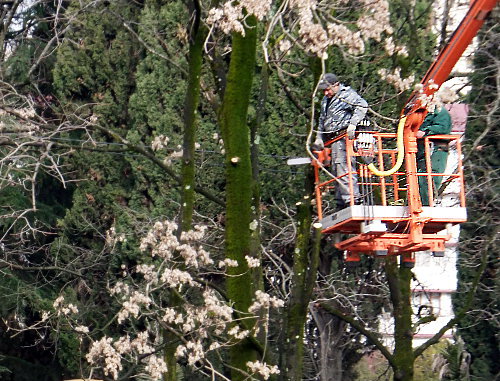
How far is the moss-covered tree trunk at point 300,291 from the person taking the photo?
12.2 m

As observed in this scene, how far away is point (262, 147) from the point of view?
18297 millimetres

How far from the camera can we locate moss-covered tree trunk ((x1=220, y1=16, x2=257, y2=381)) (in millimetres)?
12367

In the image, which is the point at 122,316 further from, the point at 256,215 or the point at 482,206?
the point at 482,206

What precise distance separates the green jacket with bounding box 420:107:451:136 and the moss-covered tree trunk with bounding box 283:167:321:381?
150 cm

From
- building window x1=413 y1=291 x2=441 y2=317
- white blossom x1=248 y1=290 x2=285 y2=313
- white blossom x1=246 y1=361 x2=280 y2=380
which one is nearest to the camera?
white blossom x1=246 y1=361 x2=280 y2=380

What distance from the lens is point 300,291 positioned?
12414 mm

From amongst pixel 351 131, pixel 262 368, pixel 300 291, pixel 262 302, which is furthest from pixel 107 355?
pixel 351 131

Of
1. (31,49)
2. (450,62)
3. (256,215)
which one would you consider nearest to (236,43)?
(256,215)

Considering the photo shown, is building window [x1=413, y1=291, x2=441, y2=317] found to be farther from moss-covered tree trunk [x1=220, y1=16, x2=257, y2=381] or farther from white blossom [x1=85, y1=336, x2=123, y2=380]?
white blossom [x1=85, y1=336, x2=123, y2=380]

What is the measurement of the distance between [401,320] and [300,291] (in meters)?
2.42

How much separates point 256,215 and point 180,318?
201 centimetres

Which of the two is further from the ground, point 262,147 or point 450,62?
point 262,147

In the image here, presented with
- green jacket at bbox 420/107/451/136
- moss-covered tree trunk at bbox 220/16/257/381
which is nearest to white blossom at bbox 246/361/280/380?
moss-covered tree trunk at bbox 220/16/257/381

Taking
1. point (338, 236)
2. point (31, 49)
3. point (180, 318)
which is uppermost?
point (31, 49)
